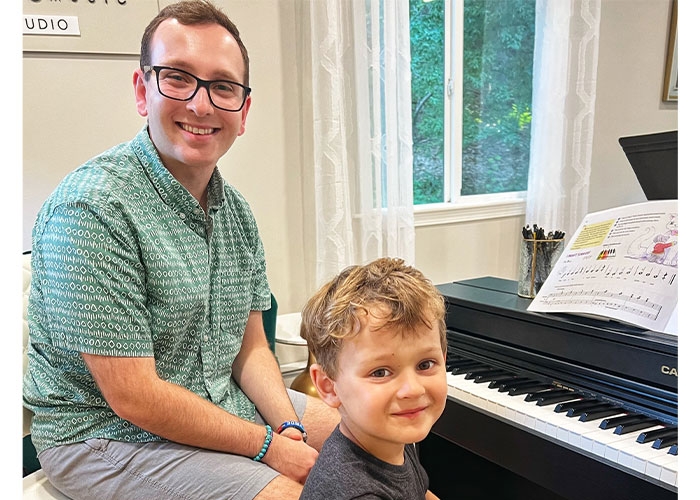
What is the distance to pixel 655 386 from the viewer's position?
1.35 metres

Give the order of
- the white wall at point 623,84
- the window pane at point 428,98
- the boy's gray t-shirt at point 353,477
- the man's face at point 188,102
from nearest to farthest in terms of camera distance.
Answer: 1. the boy's gray t-shirt at point 353,477
2. the man's face at point 188,102
3. the window pane at point 428,98
4. the white wall at point 623,84

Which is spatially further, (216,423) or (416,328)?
(216,423)

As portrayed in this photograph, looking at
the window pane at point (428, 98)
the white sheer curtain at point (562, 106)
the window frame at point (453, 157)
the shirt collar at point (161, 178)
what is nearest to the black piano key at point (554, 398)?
the shirt collar at point (161, 178)

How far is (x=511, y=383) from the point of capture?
5.28 ft

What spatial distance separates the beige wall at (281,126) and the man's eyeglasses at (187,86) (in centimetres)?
98

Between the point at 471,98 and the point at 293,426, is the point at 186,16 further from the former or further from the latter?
the point at 471,98

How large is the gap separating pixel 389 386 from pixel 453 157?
244 cm

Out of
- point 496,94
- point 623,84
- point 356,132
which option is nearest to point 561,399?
point 356,132

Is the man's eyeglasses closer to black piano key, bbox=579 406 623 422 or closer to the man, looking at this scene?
the man

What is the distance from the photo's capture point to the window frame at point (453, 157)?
316cm

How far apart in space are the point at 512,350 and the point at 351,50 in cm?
147

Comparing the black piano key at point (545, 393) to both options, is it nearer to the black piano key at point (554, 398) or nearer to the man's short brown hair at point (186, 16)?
the black piano key at point (554, 398)
